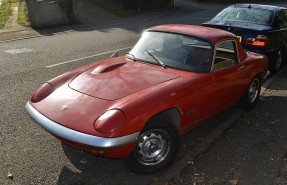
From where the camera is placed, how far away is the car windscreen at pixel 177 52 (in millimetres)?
4648

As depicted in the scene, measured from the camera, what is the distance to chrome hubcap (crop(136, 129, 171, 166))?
12.5 ft

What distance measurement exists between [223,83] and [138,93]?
160cm

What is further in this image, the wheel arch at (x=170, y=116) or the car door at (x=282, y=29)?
the car door at (x=282, y=29)

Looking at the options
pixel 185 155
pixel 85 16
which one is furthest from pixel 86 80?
pixel 85 16

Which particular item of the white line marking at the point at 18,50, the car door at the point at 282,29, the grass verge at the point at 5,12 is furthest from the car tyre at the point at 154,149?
the grass verge at the point at 5,12

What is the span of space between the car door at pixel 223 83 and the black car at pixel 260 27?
2.39 m

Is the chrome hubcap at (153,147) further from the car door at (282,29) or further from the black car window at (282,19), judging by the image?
the black car window at (282,19)

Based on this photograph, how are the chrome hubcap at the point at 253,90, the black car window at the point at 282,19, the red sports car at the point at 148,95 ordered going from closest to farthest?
the red sports car at the point at 148,95 → the chrome hubcap at the point at 253,90 → the black car window at the point at 282,19

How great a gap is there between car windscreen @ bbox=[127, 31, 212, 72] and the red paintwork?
0.39 feet

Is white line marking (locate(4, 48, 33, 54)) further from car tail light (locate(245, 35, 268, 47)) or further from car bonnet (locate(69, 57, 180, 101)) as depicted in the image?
car tail light (locate(245, 35, 268, 47))

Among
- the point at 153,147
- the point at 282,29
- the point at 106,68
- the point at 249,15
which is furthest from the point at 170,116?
the point at 282,29

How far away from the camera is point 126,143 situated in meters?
3.44

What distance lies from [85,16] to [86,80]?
15.8m

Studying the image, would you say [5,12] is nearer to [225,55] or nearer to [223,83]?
[225,55]
